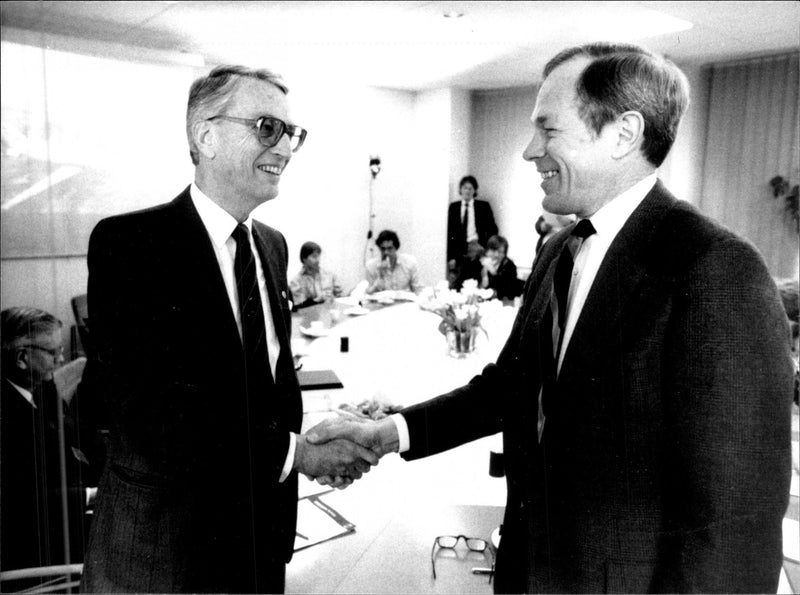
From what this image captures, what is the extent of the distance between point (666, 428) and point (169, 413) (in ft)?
2.56

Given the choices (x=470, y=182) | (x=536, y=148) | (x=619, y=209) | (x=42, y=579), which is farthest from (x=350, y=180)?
(x=42, y=579)

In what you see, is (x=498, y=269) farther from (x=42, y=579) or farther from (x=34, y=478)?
(x=42, y=579)

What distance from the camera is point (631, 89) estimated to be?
859 mm

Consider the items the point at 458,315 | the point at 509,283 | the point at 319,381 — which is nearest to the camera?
the point at 509,283

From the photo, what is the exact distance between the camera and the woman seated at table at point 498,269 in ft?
4.94

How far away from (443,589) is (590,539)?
490 millimetres

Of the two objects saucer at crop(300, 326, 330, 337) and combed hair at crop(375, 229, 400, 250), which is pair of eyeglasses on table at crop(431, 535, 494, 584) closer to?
combed hair at crop(375, 229, 400, 250)

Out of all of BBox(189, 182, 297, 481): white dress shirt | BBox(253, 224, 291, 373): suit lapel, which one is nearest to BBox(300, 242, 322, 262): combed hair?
BBox(253, 224, 291, 373): suit lapel

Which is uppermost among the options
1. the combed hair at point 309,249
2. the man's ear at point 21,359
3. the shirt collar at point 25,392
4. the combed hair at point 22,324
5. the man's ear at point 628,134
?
the man's ear at point 628,134

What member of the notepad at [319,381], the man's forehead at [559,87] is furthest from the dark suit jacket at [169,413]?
the notepad at [319,381]

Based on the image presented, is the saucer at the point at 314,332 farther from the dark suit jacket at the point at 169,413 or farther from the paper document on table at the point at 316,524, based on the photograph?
the dark suit jacket at the point at 169,413

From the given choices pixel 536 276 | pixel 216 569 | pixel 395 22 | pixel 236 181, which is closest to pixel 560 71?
pixel 536 276

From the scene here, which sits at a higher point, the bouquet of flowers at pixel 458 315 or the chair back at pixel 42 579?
the bouquet of flowers at pixel 458 315

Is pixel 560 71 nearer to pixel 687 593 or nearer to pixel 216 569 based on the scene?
pixel 687 593
